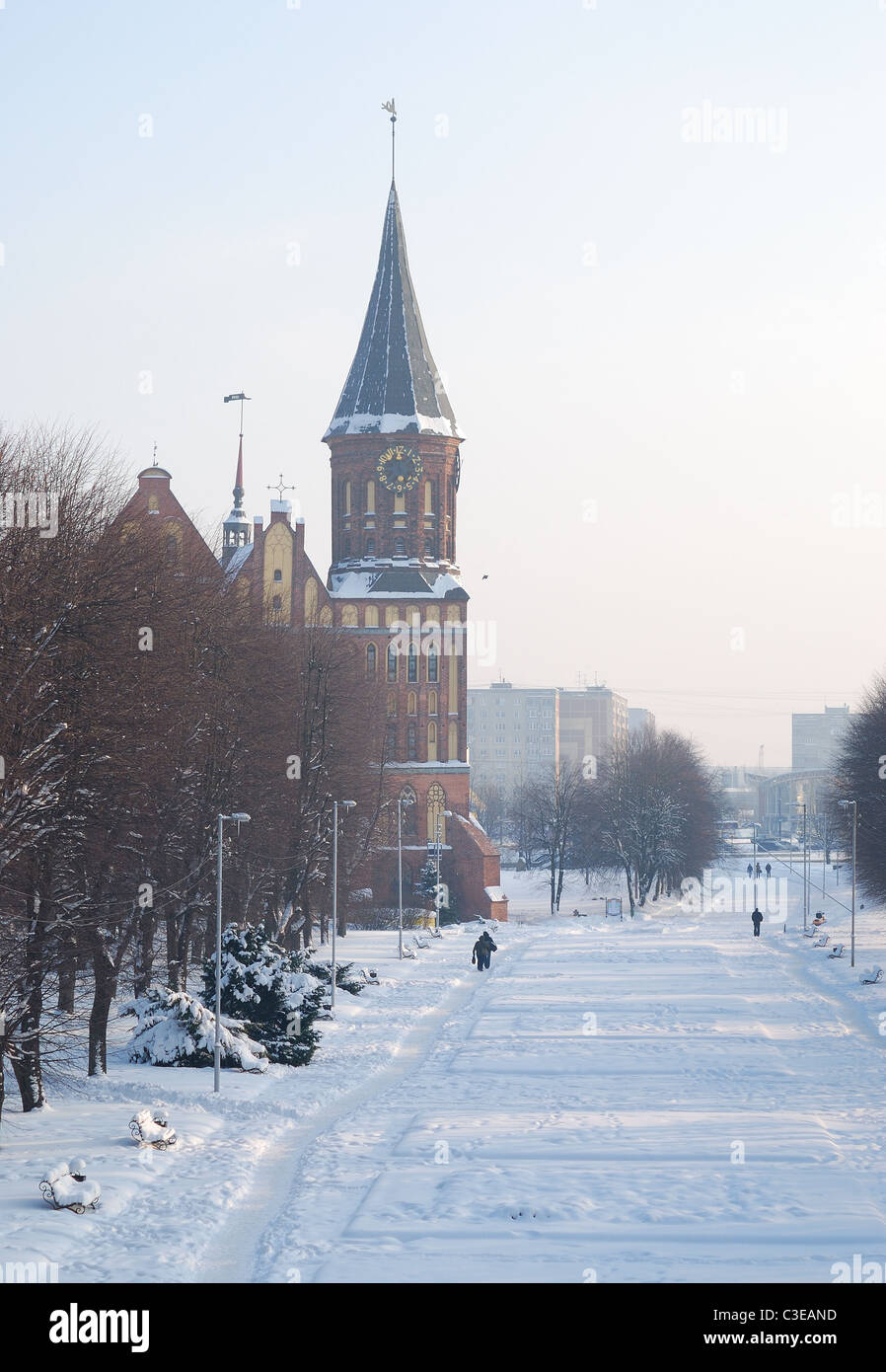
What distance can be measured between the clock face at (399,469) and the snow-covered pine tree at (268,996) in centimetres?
4867

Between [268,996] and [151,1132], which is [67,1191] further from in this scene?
[268,996]

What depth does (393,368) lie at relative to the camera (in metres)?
83.4

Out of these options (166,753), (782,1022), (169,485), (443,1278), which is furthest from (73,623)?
(169,485)

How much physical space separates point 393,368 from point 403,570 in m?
11.0

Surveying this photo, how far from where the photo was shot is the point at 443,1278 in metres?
16.9

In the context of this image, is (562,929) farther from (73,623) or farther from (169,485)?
(73,623)

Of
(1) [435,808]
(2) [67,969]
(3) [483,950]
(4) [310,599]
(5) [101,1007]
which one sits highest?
(4) [310,599]

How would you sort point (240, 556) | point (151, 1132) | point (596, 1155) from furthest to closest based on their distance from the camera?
point (240, 556) < point (151, 1132) < point (596, 1155)

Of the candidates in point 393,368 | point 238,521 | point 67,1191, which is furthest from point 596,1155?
point 238,521

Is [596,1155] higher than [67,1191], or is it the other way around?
[67,1191]

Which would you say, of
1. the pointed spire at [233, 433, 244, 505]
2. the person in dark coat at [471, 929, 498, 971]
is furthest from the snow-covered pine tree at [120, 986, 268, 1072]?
the pointed spire at [233, 433, 244, 505]

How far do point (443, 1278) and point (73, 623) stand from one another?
13.4 m
